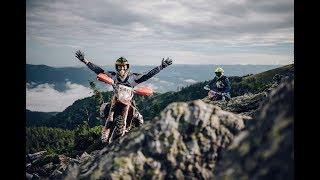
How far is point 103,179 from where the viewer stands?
7945mm

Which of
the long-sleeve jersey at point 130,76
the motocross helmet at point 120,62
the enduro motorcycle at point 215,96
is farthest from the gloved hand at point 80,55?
the enduro motorcycle at point 215,96

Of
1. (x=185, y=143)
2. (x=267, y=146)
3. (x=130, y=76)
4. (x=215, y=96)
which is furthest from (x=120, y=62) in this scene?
(x=267, y=146)

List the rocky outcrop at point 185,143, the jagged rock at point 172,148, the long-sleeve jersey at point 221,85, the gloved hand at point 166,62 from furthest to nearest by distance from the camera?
1. the long-sleeve jersey at point 221,85
2. the gloved hand at point 166,62
3. the jagged rock at point 172,148
4. the rocky outcrop at point 185,143

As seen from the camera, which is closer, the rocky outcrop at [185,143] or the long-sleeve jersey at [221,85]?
the rocky outcrop at [185,143]

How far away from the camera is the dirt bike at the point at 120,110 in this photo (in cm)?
1773

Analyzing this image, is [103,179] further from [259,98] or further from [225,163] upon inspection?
[259,98]

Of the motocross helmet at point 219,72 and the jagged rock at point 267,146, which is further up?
the motocross helmet at point 219,72

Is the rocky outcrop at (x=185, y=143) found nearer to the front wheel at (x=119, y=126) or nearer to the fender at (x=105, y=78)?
the front wheel at (x=119, y=126)

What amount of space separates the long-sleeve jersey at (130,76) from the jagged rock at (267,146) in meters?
11.3

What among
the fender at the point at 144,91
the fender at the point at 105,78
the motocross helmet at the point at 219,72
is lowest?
the fender at the point at 144,91

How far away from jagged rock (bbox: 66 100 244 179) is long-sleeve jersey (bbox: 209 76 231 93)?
17811mm
